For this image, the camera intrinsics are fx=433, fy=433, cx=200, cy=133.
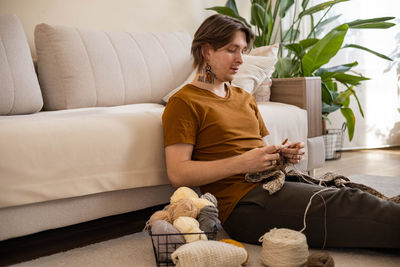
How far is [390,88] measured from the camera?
3.57 m

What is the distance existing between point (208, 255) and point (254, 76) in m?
1.30

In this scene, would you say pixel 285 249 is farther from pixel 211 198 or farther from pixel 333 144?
pixel 333 144

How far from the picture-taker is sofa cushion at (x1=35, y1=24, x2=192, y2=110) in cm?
209

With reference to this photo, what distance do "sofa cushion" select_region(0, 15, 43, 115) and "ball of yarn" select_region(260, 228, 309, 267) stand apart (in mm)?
1246

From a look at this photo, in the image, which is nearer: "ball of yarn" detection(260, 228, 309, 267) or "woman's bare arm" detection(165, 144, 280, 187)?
"ball of yarn" detection(260, 228, 309, 267)

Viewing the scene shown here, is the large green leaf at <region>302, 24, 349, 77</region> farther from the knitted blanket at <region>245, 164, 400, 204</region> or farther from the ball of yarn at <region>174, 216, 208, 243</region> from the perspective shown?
the ball of yarn at <region>174, 216, 208, 243</region>

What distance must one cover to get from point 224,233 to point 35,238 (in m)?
0.74

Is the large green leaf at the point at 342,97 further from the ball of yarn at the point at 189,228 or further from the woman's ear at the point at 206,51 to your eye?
the ball of yarn at the point at 189,228

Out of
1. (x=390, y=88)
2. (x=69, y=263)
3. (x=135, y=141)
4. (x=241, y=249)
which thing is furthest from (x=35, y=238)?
(x=390, y=88)

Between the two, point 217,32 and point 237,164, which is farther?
point 217,32

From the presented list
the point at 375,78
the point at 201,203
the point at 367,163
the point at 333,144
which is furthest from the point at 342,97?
the point at 201,203

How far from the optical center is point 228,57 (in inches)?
61.7

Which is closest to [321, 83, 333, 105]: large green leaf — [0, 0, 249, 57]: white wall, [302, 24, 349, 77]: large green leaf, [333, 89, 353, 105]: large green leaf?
[333, 89, 353, 105]: large green leaf

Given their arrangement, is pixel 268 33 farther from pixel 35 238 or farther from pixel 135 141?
pixel 35 238
